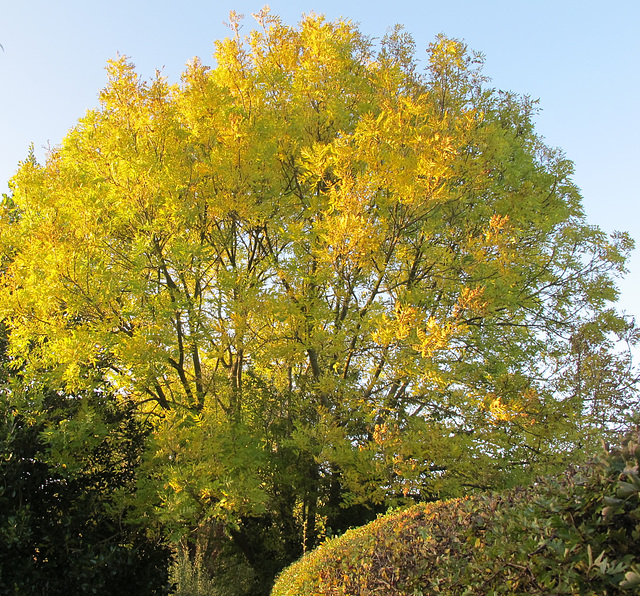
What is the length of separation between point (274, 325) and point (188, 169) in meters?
3.36

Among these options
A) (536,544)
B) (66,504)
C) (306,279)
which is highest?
(306,279)

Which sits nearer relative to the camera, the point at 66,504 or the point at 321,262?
the point at 66,504

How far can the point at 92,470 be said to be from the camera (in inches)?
359

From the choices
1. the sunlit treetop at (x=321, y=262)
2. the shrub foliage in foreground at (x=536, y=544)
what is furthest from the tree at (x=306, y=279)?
the shrub foliage in foreground at (x=536, y=544)

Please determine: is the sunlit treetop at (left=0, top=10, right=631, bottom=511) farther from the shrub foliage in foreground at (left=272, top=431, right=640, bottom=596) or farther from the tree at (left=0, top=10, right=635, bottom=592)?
the shrub foliage in foreground at (left=272, top=431, right=640, bottom=596)

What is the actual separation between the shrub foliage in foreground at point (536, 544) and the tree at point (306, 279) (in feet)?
12.2

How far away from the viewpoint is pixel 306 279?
9.23m

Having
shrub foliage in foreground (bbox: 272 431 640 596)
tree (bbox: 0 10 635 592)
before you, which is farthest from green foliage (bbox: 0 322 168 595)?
shrub foliage in foreground (bbox: 272 431 640 596)

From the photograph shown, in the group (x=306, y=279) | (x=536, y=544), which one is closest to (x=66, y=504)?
(x=306, y=279)

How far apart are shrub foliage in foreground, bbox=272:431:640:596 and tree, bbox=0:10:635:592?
3.72 meters

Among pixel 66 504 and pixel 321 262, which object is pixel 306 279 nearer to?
pixel 321 262

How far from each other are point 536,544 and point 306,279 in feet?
22.6

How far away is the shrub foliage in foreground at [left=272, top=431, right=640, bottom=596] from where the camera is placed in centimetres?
238

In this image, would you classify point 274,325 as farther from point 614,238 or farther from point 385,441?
point 614,238
